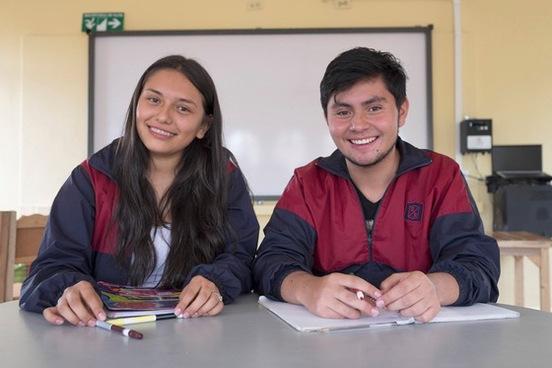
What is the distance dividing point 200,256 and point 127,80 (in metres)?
2.72

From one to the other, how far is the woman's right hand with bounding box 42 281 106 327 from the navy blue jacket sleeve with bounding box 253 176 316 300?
382mm

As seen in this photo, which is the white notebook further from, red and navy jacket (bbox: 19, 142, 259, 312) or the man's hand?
red and navy jacket (bbox: 19, 142, 259, 312)

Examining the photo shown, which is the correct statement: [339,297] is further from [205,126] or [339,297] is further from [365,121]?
[205,126]

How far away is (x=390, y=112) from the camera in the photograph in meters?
1.37

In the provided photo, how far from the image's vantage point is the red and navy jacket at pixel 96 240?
1.15 metres

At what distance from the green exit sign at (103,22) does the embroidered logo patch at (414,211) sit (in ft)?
9.92

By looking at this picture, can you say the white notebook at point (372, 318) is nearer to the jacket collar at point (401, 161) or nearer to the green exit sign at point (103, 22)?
the jacket collar at point (401, 161)

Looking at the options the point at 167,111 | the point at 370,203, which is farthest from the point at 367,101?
the point at 167,111

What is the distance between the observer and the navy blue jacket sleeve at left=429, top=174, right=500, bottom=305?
1.08m

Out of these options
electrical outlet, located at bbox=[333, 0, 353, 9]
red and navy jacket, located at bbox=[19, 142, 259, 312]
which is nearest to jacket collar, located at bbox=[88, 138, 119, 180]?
red and navy jacket, located at bbox=[19, 142, 259, 312]

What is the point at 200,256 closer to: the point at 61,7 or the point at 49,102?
the point at 49,102

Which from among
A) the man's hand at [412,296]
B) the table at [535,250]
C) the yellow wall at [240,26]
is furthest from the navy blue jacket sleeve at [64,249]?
the yellow wall at [240,26]

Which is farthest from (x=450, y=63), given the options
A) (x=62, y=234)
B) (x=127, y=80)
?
(x=62, y=234)

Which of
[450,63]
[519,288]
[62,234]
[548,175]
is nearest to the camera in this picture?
[62,234]
